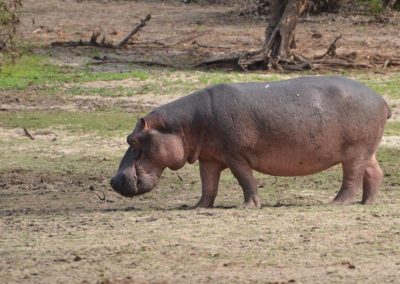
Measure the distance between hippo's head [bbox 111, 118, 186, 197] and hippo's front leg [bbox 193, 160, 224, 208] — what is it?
207mm

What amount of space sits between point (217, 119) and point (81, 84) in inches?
293

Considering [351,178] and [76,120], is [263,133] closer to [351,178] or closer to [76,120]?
[351,178]

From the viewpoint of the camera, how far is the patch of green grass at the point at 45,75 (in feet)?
53.3

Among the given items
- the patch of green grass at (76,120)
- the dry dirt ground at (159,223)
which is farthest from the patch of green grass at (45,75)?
the patch of green grass at (76,120)

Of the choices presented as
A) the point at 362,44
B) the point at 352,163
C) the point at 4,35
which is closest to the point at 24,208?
the point at 352,163

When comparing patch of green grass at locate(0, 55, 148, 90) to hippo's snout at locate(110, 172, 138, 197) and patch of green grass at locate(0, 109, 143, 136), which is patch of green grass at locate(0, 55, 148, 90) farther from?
hippo's snout at locate(110, 172, 138, 197)

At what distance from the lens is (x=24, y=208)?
31.2ft

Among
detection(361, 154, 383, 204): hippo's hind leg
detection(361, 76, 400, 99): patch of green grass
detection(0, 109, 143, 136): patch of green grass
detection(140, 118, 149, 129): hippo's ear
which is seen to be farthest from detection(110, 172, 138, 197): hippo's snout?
detection(361, 76, 400, 99): patch of green grass

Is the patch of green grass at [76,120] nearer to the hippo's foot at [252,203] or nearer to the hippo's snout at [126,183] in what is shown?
the hippo's snout at [126,183]

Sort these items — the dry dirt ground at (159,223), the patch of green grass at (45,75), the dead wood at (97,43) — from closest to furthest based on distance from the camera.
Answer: the dry dirt ground at (159,223), the patch of green grass at (45,75), the dead wood at (97,43)

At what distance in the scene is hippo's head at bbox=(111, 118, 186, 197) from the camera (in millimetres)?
8867

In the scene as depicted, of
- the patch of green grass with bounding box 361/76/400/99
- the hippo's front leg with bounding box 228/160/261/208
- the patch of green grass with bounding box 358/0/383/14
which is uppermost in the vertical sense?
the hippo's front leg with bounding box 228/160/261/208

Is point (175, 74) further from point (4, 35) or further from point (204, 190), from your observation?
point (204, 190)

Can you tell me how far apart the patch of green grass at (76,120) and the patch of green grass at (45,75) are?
1.74m
